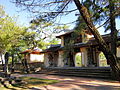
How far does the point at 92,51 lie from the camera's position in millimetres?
17125

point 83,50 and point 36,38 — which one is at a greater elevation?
point 36,38

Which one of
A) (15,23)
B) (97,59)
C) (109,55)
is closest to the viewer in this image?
(109,55)

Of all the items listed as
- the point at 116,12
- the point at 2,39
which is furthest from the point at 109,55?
the point at 2,39

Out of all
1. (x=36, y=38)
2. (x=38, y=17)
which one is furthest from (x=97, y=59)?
(x=38, y=17)

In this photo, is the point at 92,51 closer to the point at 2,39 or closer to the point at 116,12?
the point at 2,39

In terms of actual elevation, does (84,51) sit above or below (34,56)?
above

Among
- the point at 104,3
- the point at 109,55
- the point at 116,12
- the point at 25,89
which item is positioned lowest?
the point at 25,89

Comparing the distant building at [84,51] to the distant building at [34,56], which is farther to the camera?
the distant building at [34,56]

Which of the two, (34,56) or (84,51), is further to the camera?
(34,56)

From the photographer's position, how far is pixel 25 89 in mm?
6355

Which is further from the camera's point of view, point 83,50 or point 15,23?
point 83,50

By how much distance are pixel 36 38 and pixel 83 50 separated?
632cm

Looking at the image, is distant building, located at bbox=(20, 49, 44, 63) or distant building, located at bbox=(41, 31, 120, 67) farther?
distant building, located at bbox=(20, 49, 44, 63)

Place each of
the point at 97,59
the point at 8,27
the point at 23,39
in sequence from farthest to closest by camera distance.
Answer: the point at 97,59 → the point at 23,39 → the point at 8,27
